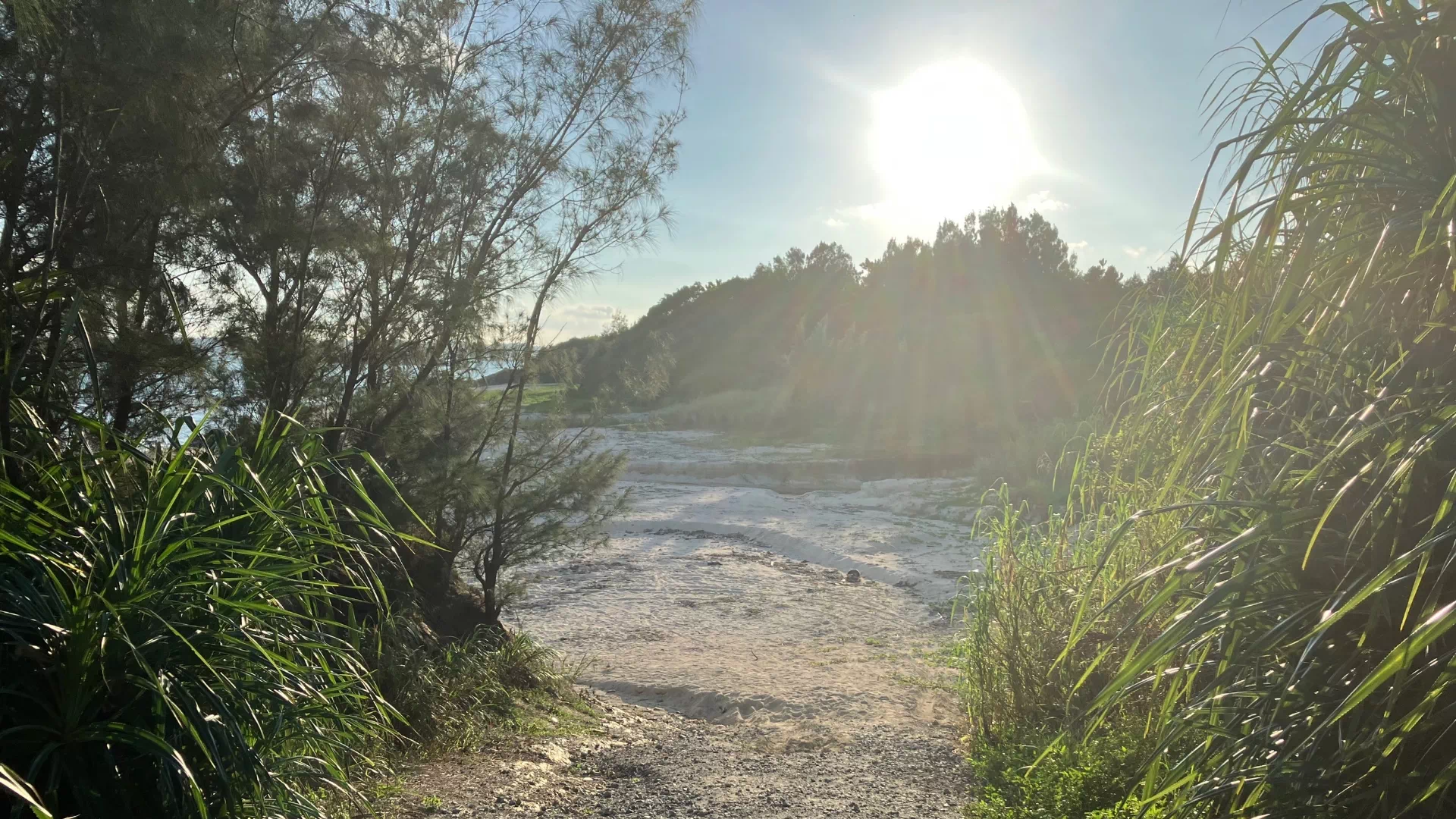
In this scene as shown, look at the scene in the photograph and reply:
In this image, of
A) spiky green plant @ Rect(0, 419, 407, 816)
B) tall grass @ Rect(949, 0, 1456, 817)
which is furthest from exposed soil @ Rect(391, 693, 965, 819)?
tall grass @ Rect(949, 0, 1456, 817)

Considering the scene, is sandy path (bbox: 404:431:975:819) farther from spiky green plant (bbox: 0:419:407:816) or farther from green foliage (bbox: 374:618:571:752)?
spiky green plant (bbox: 0:419:407:816)

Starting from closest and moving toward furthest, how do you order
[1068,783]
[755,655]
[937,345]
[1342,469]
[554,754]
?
[1342,469]
[1068,783]
[554,754]
[755,655]
[937,345]

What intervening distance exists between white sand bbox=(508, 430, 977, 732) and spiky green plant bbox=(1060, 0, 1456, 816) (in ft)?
15.7

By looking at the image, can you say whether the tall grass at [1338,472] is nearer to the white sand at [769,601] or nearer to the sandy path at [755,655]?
the sandy path at [755,655]

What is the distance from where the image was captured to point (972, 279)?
36969mm

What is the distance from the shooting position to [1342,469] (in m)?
2.07

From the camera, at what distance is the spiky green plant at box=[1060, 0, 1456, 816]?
179 cm

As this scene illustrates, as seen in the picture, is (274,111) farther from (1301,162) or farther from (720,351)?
(720,351)

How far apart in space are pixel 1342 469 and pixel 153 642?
2811mm

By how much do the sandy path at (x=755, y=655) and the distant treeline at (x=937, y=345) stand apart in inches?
343

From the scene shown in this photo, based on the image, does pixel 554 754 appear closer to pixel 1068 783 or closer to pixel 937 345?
pixel 1068 783

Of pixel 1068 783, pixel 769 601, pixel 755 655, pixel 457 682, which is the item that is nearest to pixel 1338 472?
pixel 1068 783

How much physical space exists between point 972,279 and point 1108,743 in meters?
34.5

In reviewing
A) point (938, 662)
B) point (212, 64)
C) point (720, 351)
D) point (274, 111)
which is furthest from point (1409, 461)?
point (720, 351)
